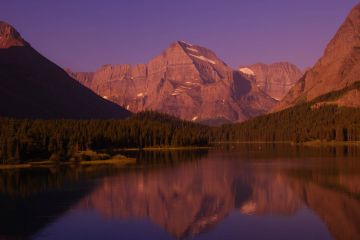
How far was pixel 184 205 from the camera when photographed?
92562 millimetres

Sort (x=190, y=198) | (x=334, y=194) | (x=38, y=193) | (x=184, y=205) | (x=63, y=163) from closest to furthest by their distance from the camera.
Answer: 1. (x=184, y=205)
2. (x=334, y=194)
3. (x=190, y=198)
4. (x=38, y=193)
5. (x=63, y=163)

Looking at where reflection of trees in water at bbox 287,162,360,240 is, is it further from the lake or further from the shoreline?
the shoreline

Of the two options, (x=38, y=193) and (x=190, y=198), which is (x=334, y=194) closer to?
(x=190, y=198)

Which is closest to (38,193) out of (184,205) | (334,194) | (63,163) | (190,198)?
(190,198)

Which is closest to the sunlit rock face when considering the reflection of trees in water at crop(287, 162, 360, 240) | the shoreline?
the reflection of trees in water at crop(287, 162, 360, 240)

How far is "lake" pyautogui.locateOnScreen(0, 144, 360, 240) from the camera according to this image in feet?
230

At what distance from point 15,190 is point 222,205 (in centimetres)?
4654

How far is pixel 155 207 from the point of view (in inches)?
3565

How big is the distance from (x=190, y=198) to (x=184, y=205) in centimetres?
760

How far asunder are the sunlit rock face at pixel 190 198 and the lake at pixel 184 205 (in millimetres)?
169

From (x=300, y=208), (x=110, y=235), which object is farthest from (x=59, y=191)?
(x=300, y=208)

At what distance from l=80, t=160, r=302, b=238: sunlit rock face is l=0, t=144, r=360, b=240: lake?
0.17 m

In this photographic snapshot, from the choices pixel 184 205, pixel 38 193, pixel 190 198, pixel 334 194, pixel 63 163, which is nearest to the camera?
pixel 184 205

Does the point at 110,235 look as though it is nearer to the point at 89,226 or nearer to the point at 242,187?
the point at 89,226
